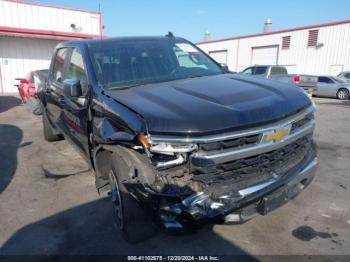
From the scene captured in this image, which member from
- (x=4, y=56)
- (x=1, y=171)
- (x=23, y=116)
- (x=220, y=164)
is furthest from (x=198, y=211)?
(x=4, y=56)

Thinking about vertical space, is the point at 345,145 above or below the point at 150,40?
below

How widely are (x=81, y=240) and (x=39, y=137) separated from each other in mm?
4967

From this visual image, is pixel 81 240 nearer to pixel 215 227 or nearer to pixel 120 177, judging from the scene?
pixel 120 177

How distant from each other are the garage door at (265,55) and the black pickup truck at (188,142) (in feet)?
80.2

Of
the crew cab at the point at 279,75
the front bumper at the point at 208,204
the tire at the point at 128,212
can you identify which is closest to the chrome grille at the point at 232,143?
the front bumper at the point at 208,204

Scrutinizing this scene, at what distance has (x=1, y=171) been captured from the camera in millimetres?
5062

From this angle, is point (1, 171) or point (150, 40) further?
point (1, 171)

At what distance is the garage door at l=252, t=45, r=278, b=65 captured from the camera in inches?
1021

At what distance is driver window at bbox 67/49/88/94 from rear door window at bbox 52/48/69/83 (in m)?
0.40

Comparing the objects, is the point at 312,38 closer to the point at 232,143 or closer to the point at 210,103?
the point at 210,103

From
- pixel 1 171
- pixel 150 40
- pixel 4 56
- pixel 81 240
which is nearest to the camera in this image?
pixel 81 240

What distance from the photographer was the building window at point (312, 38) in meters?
22.6

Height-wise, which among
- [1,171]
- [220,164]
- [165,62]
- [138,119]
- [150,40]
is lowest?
[1,171]

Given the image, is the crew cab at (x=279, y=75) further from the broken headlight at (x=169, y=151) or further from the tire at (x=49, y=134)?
the broken headlight at (x=169, y=151)
